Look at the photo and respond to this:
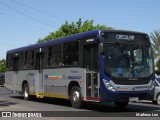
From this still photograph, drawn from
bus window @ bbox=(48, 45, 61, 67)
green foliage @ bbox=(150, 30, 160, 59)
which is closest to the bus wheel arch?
bus window @ bbox=(48, 45, 61, 67)

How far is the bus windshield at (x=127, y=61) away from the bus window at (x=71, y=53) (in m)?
2.15

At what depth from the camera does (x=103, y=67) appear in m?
13.8

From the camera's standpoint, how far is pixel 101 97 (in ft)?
45.1

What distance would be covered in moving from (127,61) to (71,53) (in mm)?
3116

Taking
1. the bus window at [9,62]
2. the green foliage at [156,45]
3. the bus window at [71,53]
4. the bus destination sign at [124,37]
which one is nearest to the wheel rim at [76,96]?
the bus window at [71,53]

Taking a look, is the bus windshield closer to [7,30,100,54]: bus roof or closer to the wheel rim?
[7,30,100,54]: bus roof

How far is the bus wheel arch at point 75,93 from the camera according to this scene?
50.9 feet

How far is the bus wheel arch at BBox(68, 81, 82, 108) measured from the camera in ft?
50.9

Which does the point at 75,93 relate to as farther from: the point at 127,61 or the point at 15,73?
the point at 15,73

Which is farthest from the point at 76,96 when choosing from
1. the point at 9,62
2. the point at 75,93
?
the point at 9,62

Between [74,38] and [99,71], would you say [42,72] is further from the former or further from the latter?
[99,71]

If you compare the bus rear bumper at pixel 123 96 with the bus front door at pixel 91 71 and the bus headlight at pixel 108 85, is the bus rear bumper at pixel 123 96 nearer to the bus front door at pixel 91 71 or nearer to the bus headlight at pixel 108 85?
the bus headlight at pixel 108 85

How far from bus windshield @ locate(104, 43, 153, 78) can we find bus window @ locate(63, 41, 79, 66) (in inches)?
84.6

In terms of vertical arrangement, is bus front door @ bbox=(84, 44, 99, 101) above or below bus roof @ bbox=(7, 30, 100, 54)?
below
